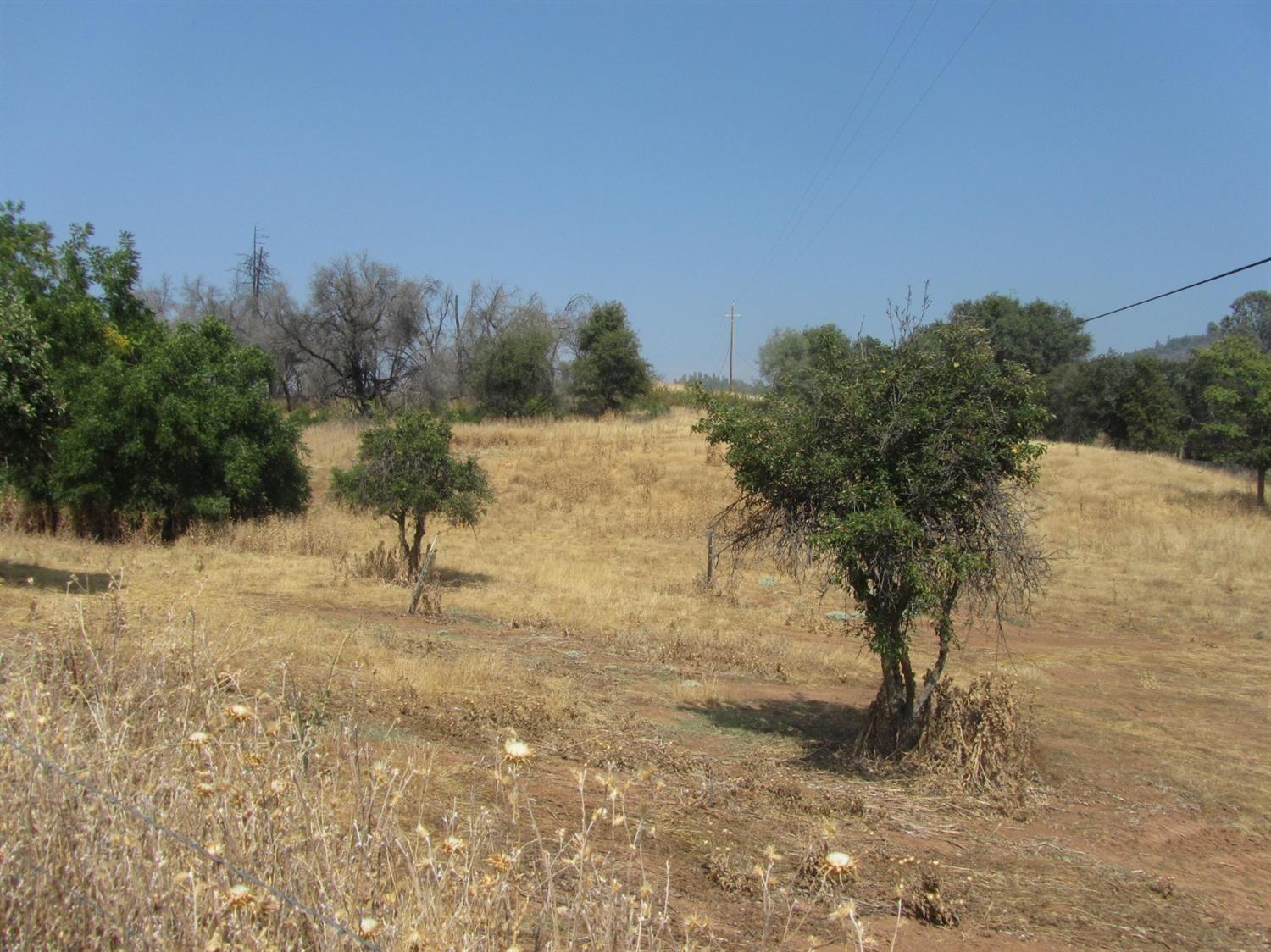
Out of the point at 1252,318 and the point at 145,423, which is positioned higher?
the point at 1252,318

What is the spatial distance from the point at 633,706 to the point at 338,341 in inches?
1745

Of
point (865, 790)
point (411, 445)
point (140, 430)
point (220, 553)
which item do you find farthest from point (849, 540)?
point (140, 430)

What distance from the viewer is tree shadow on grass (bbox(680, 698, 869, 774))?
32.3ft

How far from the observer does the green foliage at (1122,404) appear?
164 ft

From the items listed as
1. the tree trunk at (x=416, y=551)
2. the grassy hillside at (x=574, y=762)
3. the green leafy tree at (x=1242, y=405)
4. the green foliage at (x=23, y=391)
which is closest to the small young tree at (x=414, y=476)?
the tree trunk at (x=416, y=551)

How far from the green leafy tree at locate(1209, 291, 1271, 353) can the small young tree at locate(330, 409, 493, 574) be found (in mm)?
93295

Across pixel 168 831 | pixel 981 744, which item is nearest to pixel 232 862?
pixel 168 831

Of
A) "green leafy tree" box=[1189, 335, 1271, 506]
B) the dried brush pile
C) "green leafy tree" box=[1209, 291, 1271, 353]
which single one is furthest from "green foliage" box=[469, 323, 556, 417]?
"green leafy tree" box=[1209, 291, 1271, 353]

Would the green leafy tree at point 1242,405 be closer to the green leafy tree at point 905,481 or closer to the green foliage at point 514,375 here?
the green foliage at point 514,375

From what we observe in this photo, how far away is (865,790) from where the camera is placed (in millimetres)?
8664

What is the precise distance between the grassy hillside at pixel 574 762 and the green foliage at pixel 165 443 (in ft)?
5.34

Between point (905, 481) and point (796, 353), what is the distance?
59777mm

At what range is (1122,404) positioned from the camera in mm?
50438

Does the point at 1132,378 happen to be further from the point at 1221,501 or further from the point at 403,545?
the point at 403,545
